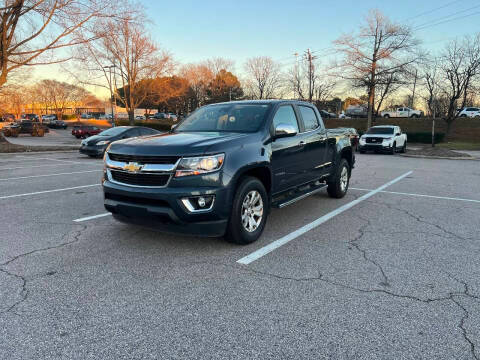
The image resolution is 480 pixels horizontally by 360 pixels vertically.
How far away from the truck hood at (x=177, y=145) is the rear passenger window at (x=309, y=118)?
72.0 inches

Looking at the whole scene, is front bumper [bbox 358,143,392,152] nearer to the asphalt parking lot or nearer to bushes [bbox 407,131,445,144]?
bushes [bbox 407,131,445,144]

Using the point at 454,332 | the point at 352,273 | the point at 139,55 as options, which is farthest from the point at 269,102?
the point at 139,55

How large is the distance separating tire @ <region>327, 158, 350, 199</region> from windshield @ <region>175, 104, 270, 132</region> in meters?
2.60

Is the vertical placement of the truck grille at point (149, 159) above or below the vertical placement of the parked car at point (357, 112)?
below

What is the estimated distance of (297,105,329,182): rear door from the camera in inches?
221

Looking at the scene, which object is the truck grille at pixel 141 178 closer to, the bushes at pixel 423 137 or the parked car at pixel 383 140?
the parked car at pixel 383 140

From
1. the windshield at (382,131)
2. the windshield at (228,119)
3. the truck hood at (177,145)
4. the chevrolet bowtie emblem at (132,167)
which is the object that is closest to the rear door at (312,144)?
the windshield at (228,119)

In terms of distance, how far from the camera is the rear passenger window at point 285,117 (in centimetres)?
497

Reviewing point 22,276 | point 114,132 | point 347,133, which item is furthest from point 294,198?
point 114,132

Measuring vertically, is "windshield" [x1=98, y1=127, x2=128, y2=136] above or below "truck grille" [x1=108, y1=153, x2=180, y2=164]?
above

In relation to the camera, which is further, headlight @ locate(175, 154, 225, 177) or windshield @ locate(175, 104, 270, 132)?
windshield @ locate(175, 104, 270, 132)

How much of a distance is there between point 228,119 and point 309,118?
174cm

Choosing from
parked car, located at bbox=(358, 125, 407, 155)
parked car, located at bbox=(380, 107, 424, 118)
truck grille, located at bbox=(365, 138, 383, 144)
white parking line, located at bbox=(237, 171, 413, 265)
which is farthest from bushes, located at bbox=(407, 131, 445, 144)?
white parking line, located at bbox=(237, 171, 413, 265)

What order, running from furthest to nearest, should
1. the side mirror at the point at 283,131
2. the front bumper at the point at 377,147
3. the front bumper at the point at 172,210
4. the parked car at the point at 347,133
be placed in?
the front bumper at the point at 377,147 → the parked car at the point at 347,133 → the side mirror at the point at 283,131 → the front bumper at the point at 172,210
